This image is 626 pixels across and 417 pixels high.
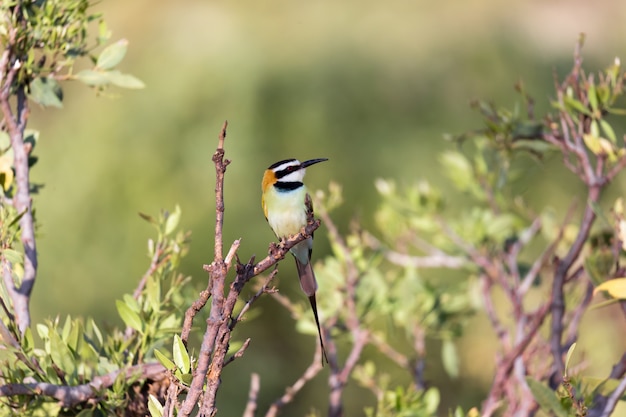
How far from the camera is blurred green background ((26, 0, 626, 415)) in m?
4.32

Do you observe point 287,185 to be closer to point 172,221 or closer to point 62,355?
point 172,221

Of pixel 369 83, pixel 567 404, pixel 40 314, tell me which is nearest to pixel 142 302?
pixel 567 404

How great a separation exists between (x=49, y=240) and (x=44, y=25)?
2.98 meters

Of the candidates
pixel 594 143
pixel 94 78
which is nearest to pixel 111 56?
pixel 94 78

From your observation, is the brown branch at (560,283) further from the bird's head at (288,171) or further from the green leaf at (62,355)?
the green leaf at (62,355)

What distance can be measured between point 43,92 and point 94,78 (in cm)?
12

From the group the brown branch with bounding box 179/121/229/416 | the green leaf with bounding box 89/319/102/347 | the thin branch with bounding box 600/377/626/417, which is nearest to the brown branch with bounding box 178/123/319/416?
the brown branch with bounding box 179/121/229/416

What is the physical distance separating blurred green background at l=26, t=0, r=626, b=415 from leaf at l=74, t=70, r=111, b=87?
188cm

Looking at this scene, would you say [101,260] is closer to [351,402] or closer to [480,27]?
[351,402]

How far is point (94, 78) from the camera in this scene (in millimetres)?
1850

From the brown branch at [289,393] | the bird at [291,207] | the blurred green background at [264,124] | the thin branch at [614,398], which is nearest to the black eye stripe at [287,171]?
the bird at [291,207]

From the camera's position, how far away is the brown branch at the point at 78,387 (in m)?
1.45

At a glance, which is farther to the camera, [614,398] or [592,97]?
[592,97]

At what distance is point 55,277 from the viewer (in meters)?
4.43
